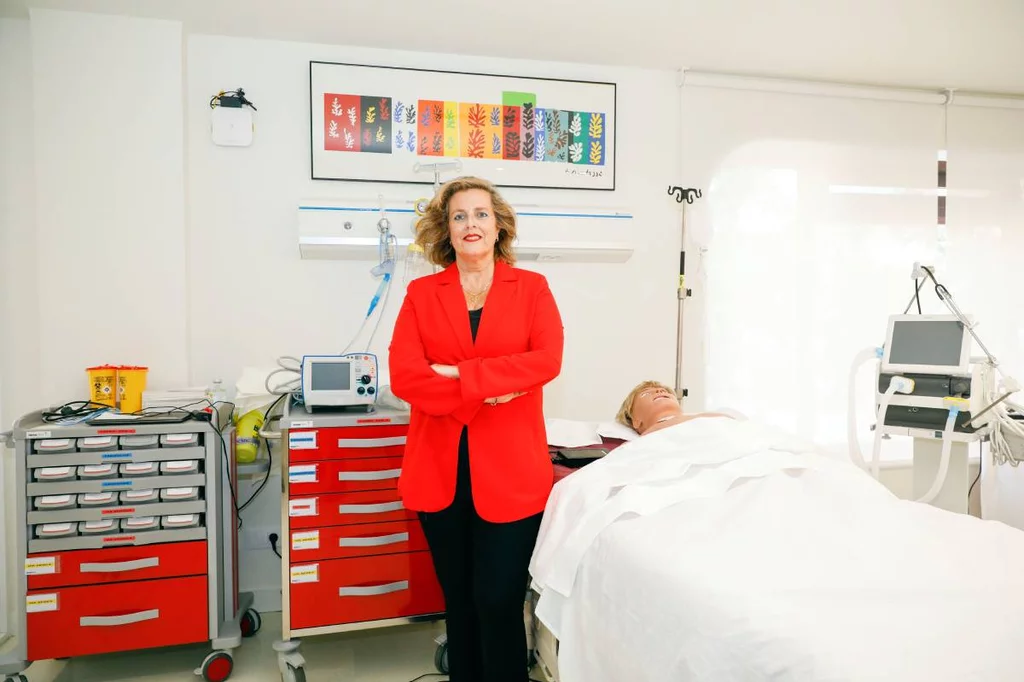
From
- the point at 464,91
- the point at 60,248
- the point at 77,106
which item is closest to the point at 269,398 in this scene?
the point at 60,248

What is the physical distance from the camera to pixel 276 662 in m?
2.59

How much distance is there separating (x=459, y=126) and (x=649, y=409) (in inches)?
62.8

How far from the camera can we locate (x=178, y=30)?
283 centimetres

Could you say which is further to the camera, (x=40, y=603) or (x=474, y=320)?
(x=40, y=603)

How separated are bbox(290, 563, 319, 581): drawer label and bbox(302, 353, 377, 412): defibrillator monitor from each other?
568 millimetres

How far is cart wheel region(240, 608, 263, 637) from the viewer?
111 inches

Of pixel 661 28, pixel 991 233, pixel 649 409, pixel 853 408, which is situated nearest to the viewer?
pixel 649 409

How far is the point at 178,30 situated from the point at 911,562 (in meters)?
3.22

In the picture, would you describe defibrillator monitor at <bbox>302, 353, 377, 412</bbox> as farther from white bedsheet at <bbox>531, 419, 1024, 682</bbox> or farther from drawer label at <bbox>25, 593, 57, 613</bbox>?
drawer label at <bbox>25, 593, 57, 613</bbox>

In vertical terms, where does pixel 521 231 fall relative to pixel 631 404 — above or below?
above

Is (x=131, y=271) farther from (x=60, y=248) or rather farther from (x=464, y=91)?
(x=464, y=91)

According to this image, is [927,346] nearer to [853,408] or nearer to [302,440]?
[853,408]

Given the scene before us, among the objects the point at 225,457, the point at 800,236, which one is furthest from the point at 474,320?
the point at 800,236

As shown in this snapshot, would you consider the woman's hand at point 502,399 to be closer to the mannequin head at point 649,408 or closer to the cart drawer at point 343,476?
the cart drawer at point 343,476
